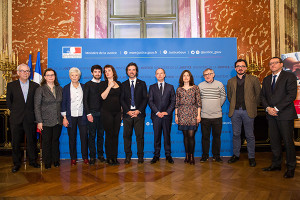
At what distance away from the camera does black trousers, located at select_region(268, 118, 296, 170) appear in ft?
9.07

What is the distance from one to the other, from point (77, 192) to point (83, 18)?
4.31 m

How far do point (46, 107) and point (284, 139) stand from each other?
11.2ft

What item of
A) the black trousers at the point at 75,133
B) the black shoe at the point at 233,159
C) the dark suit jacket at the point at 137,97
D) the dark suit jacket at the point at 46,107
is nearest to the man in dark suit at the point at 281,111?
the black shoe at the point at 233,159

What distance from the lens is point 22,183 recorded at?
2.60m

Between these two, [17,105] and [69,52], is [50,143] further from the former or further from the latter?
[69,52]

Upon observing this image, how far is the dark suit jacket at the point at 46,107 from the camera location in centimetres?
312

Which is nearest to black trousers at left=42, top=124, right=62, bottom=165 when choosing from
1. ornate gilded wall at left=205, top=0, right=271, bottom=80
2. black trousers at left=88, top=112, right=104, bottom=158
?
black trousers at left=88, top=112, right=104, bottom=158

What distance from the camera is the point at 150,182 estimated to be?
101 inches

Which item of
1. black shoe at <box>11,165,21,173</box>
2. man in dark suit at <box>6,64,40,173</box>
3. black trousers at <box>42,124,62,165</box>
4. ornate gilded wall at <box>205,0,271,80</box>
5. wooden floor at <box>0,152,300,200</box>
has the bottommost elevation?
wooden floor at <box>0,152,300,200</box>

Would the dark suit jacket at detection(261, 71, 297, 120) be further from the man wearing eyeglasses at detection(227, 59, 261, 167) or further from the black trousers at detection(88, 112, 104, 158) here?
the black trousers at detection(88, 112, 104, 158)

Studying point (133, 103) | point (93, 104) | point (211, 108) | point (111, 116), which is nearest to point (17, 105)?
point (93, 104)

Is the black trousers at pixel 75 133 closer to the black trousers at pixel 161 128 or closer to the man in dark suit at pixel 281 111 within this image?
the black trousers at pixel 161 128

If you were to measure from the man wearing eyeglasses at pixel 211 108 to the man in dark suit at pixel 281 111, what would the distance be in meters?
0.70

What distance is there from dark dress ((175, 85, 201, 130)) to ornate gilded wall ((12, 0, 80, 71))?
334 centimetres
